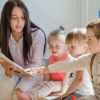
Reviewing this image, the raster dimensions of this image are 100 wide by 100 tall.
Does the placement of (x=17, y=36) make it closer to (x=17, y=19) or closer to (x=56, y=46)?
(x=17, y=19)

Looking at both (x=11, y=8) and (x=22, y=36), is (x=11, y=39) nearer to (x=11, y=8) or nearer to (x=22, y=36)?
(x=22, y=36)

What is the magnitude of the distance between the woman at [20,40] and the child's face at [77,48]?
284mm

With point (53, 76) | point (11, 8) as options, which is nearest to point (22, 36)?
point (11, 8)

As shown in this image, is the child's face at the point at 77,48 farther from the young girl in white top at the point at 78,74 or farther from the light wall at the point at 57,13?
the light wall at the point at 57,13

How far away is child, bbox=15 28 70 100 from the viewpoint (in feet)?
4.66

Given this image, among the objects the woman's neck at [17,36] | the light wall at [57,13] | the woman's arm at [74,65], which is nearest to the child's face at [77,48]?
the woman's arm at [74,65]

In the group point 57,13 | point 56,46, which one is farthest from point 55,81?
point 57,13

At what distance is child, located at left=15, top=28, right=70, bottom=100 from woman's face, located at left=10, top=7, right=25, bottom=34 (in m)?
0.20

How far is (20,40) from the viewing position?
5.12 ft

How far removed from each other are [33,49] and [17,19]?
221mm

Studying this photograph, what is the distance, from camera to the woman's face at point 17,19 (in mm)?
1462

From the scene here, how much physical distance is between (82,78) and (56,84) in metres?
0.23

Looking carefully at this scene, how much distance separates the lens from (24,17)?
149cm

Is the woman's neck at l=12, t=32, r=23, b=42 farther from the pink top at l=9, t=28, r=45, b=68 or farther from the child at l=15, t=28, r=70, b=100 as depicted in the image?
the child at l=15, t=28, r=70, b=100
